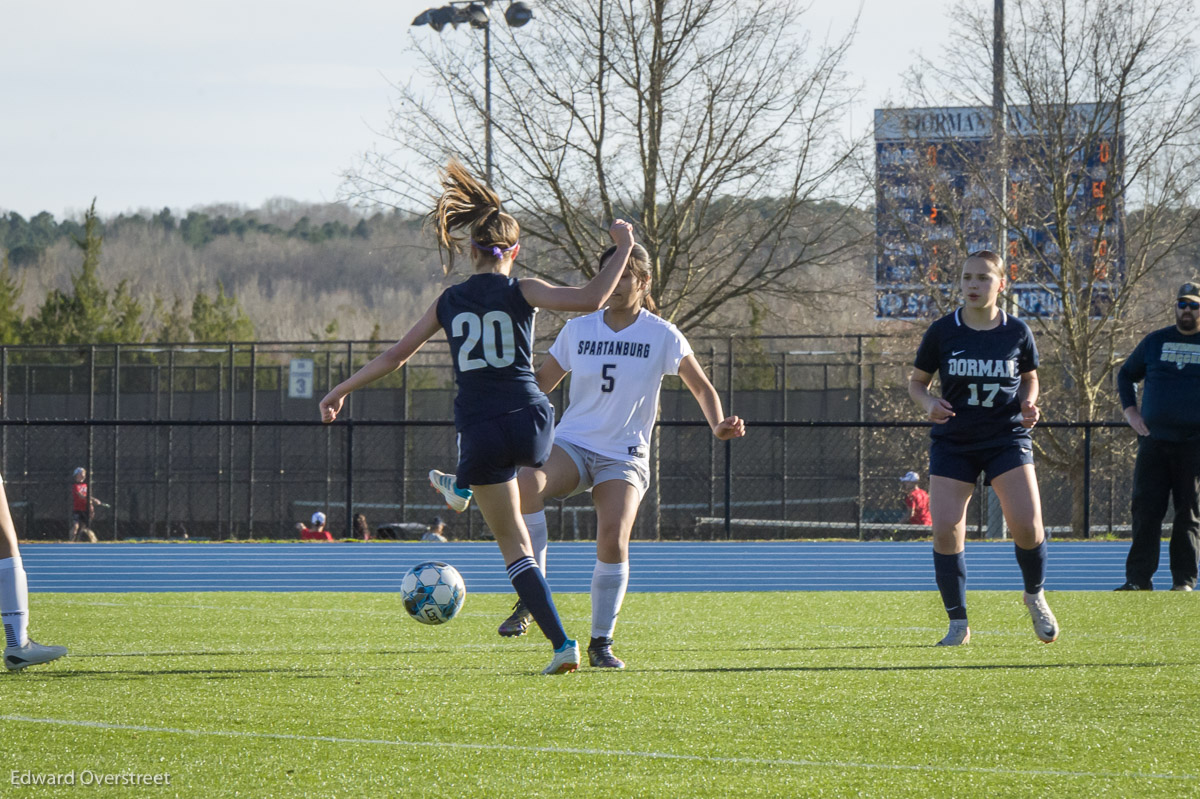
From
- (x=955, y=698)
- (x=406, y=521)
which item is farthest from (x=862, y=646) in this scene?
(x=406, y=521)

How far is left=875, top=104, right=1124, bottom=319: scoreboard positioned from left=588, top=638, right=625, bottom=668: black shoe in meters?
17.7

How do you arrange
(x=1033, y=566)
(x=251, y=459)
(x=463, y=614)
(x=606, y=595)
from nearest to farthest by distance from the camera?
(x=606, y=595) → (x=1033, y=566) → (x=463, y=614) → (x=251, y=459)

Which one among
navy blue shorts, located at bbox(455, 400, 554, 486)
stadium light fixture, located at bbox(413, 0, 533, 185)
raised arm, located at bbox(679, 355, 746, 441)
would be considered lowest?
navy blue shorts, located at bbox(455, 400, 554, 486)

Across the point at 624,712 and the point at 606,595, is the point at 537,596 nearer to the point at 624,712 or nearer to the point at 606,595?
the point at 606,595

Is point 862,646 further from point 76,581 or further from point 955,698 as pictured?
point 76,581

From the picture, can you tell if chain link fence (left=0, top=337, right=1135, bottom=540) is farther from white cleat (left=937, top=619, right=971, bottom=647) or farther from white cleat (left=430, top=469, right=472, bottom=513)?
white cleat (left=430, top=469, right=472, bottom=513)

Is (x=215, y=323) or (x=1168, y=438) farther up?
(x=215, y=323)

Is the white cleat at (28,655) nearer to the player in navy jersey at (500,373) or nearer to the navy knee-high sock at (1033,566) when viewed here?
the player in navy jersey at (500,373)

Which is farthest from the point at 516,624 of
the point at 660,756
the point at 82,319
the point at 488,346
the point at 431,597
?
the point at 82,319

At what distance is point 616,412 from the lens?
18.6ft

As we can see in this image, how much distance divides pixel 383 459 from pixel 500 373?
1161 inches

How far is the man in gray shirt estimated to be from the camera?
29.0 ft

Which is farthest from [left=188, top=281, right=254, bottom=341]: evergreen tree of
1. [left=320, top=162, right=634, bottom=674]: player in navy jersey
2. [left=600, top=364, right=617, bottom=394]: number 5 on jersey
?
[left=320, top=162, right=634, bottom=674]: player in navy jersey

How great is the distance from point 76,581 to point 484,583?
3.59 meters
